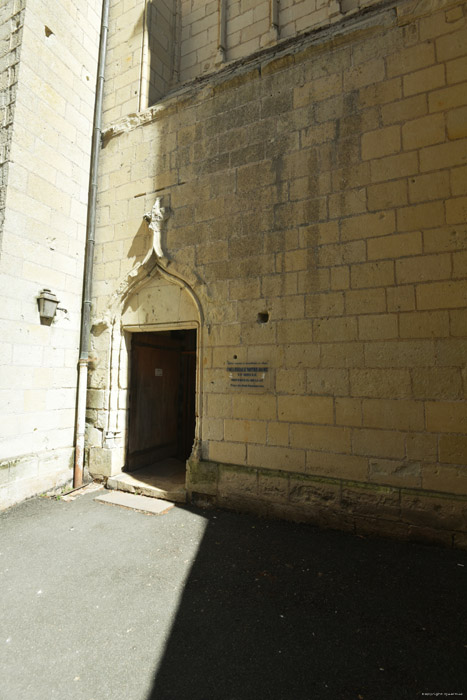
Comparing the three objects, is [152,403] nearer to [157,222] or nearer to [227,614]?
[157,222]

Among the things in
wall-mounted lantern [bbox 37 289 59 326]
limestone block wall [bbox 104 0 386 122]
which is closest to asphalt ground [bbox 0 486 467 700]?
wall-mounted lantern [bbox 37 289 59 326]

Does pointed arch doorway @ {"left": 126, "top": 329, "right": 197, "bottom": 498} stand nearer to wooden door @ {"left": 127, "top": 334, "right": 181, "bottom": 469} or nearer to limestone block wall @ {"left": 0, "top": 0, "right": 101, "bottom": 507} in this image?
wooden door @ {"left": 127, "top": 334, "right": 181, "bottom": 469}

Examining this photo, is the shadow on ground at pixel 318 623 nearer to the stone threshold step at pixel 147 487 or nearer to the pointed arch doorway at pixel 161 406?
the stone threshold step at pixel 147 487

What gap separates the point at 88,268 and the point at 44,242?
2.00ft

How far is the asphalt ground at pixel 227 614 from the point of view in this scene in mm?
1666

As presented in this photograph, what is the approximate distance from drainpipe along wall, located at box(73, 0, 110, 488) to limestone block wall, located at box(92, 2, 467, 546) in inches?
48.8

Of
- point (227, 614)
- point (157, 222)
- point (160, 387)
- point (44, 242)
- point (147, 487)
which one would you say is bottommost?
point (227, 614)

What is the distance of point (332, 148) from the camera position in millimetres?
3459

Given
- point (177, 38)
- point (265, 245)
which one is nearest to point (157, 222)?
point (265, 245)

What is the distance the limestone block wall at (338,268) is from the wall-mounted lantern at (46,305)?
4.74ft

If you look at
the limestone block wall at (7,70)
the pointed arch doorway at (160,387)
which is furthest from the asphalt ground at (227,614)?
the limestone block wall at (7,70)

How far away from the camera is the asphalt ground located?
1.67m

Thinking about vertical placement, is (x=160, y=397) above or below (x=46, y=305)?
below

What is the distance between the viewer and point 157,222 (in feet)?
14.2
